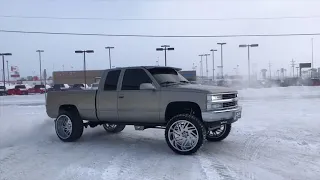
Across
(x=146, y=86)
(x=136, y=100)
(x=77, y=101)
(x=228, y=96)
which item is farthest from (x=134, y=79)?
(x=228, y=96)

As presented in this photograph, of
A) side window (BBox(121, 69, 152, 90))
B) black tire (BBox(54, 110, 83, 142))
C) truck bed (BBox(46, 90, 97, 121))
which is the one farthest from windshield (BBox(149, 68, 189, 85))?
black tire (BBox(54, 110, 83, 142))

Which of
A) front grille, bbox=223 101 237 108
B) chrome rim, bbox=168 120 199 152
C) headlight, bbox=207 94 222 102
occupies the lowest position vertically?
chrome rim, bbox=168 120 199 152

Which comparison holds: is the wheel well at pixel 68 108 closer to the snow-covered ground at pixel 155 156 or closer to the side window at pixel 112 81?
the snow-covered ground at pixel 155 156

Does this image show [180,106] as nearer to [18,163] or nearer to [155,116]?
[155,116]

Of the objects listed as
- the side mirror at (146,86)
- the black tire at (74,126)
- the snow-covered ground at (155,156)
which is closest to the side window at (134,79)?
the side mirror at (146,86)

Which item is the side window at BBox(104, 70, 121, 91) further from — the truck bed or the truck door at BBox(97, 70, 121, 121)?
the truck bed

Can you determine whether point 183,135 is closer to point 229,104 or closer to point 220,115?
point 220,115

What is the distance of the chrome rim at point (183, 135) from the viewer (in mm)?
7477

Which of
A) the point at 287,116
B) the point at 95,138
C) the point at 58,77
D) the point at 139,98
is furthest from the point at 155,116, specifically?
the point at 58,77

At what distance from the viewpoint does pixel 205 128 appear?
771cm

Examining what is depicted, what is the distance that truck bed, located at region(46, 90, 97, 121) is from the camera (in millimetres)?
9008

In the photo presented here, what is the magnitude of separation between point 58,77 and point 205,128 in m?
82.5

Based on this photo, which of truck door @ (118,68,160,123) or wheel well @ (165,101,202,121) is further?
truck door @ (118,68,160,123)

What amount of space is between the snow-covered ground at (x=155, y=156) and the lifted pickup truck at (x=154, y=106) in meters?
0.46
